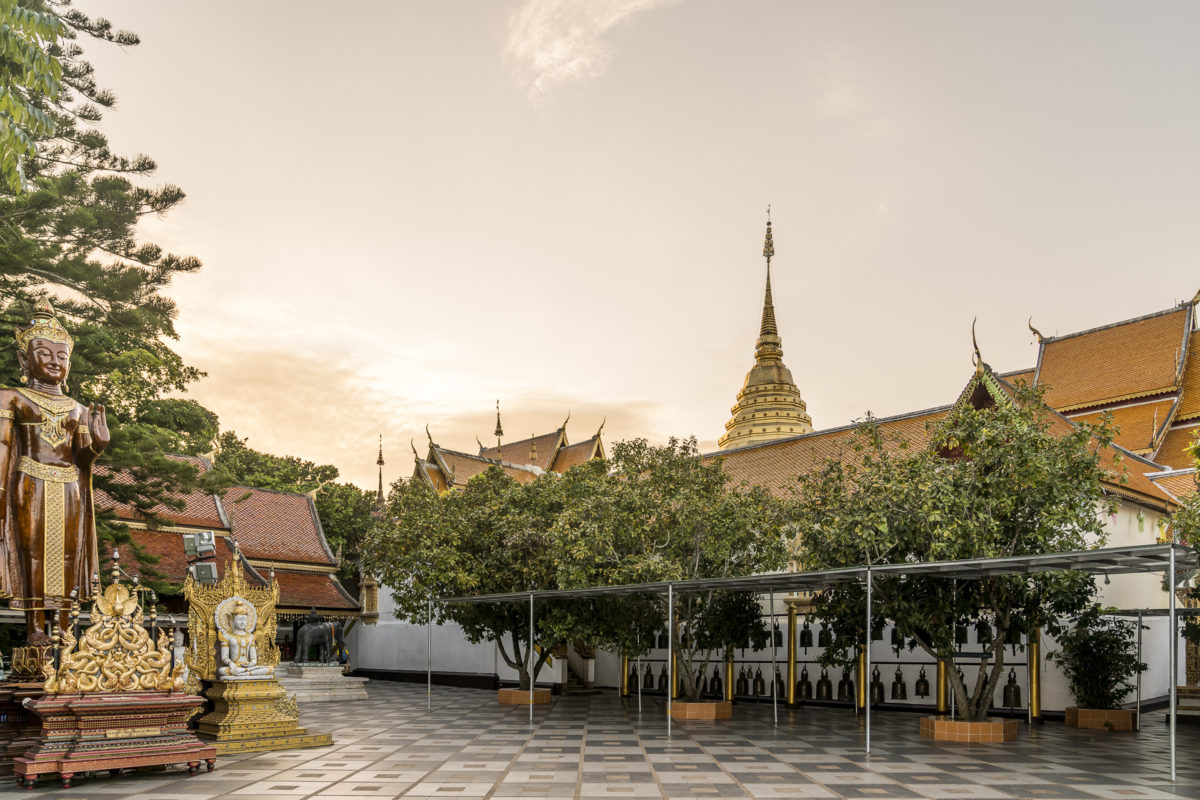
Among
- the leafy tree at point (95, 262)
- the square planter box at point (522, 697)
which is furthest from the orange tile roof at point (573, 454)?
the leafy tree at point (95, 262)

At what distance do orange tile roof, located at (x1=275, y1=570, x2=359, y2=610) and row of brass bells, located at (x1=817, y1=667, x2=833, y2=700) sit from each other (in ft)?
52.7

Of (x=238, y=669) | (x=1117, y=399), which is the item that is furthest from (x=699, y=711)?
(x=1117, y=399)

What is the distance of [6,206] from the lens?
1506 cm

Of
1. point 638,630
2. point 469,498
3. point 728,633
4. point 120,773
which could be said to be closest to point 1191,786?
point 728,633

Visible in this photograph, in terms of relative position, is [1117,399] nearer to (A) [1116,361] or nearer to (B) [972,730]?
(A) [1116,361]

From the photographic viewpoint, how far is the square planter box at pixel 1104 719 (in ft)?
50.6

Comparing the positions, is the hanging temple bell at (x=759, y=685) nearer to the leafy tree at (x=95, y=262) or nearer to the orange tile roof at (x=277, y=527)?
the leafy tree at (x=95, y=262)

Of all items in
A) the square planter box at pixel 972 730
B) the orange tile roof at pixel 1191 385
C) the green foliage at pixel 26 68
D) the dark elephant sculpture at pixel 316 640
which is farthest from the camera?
the orange tile roof at pixel 1191 385

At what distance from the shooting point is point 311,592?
29969 mm

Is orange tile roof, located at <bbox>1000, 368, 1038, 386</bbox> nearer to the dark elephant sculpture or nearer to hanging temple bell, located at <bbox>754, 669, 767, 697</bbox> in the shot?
hanging temple bell, located at <bbox>754, 669, 767, 697</bbox>

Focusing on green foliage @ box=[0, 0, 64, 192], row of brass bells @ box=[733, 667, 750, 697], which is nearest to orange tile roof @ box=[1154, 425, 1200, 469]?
row of brass bells @ box=[733, 667, 750, 697]

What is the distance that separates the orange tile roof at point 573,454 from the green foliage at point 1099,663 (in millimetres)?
27362

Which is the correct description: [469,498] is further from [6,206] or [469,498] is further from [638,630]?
[6,206]

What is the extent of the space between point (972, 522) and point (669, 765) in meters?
5.46
